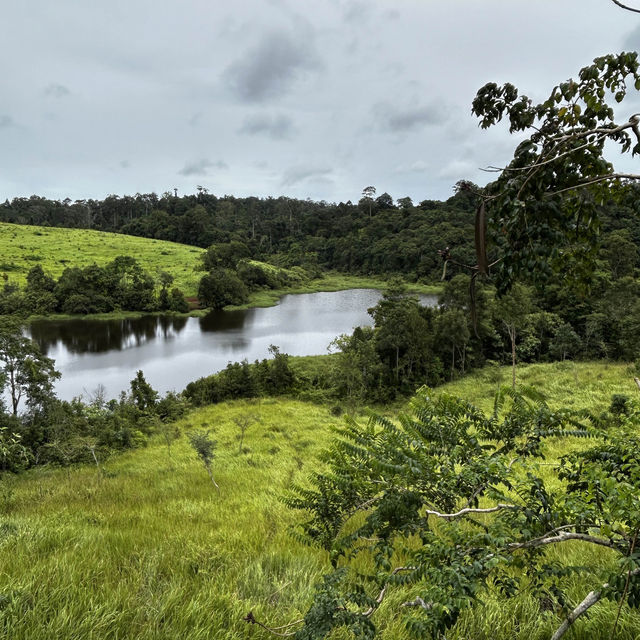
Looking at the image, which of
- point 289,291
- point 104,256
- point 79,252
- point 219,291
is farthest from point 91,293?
point 289,291

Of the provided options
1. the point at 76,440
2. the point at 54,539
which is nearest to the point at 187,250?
the point at 76,440

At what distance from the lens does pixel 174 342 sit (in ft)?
116

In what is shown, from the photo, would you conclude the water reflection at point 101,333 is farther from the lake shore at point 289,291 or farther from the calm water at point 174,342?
the lake shore at point 289,291

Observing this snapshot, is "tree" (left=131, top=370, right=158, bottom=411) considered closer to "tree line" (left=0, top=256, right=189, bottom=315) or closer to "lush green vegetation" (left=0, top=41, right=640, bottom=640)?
"lush green vegetation" (left=0, top=41, right=640, bottom=640)

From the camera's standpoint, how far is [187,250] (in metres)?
77.3

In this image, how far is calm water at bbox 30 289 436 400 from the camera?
25875 millimetres

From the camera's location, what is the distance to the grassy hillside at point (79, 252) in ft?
187

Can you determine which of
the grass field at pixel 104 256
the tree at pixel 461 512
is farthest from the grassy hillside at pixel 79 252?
the tree at pixel 461 512

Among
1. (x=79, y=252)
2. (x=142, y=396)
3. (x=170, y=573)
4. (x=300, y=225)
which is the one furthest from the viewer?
(x=300, y=225)

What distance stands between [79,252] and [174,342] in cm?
4324

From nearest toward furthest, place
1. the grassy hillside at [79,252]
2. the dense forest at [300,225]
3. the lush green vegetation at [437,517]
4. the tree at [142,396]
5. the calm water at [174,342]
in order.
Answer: the lush green vegetation at [437,517] → the tree at [142,396] → the calm water at [174,342] → the grassy hillside at [79,252] → the dense forest at [300,225]

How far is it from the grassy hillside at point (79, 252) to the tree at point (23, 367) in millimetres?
41936

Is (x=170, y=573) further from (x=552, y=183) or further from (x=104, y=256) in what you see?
(x=104, y=256)

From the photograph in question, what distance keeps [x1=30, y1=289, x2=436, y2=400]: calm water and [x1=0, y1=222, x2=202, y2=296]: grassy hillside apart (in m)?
14.6
